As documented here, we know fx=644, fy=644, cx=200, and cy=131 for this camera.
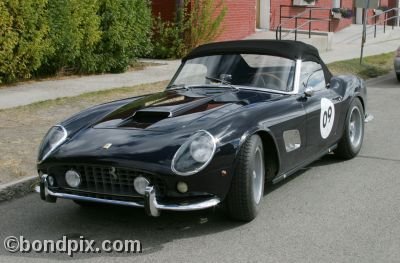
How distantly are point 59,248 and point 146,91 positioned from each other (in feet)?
25.6

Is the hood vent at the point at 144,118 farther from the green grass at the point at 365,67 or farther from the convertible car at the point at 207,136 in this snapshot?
the green grass at the point at 365,67

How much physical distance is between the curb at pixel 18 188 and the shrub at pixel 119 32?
8.63 m

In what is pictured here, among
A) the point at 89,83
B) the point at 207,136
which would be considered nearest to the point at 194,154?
the point at 207,136

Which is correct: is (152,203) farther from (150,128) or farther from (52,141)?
(52,141)

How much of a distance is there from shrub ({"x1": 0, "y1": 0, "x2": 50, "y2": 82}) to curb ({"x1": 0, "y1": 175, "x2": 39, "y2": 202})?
6.27 metres

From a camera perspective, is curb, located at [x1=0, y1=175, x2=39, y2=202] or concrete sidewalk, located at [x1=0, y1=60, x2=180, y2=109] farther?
concrete sidewalk, located at [x1=0, y1=60, x2=180, y2=109]

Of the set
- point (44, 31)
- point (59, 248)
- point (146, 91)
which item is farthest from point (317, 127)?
point (44, 31)

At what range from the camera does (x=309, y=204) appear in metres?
5.65

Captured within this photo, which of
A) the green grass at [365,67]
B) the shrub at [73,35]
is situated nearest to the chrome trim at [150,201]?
the shrub at [73,35]

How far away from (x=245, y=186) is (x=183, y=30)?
1349cm

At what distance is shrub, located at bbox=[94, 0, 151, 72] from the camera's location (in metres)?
14.6

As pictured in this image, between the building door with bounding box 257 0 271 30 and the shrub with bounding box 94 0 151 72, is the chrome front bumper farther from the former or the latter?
the building door with bounding box 257 0 271 30

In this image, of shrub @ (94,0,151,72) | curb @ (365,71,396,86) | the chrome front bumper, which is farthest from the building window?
the chrome front bumper

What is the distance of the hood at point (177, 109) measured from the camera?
5.11 metres
